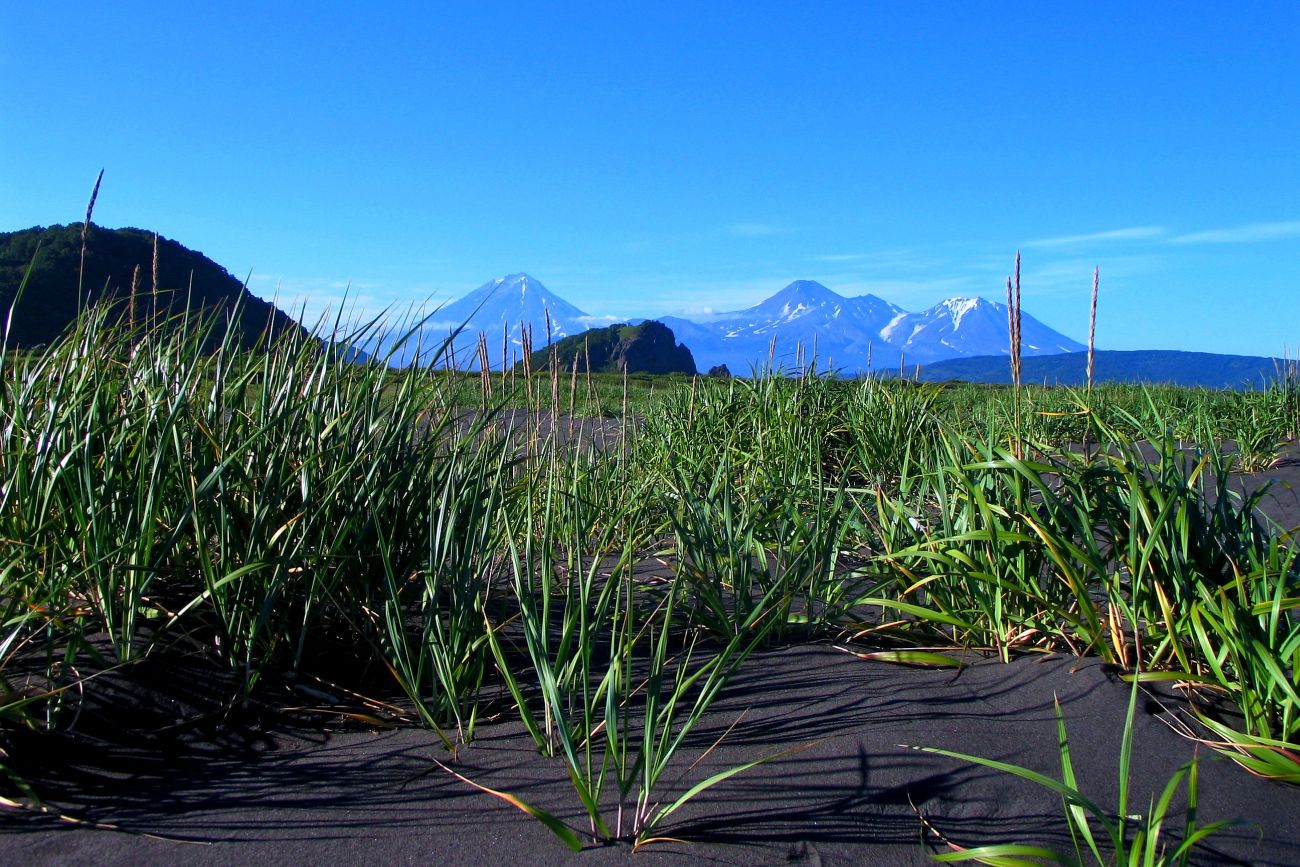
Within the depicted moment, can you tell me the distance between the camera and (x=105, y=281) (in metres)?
2.78

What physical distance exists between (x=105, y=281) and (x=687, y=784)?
225cm

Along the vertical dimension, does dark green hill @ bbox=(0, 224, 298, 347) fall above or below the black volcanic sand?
above

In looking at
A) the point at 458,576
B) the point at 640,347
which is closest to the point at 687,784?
the point at 458,576

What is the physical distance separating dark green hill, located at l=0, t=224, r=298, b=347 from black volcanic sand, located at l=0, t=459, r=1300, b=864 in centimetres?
111

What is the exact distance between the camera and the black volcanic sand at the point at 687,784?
4.82ft

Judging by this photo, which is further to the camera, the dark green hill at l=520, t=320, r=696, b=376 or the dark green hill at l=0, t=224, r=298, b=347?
the dark green hill at l=520, t=320, r=696, b=376

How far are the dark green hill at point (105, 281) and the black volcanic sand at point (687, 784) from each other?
3.63 ft

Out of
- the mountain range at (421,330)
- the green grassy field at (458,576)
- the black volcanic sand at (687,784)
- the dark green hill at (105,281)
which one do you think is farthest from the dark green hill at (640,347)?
the black volcanic sand at (687,784)

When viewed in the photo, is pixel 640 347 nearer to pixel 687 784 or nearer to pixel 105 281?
pixel 105 281

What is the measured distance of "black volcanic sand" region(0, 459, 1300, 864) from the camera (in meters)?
1.47

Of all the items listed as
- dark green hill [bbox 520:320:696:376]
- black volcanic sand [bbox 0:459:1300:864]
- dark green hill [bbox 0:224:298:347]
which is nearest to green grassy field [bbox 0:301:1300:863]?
black volcanic sand [bbox 0:459:1300:864]

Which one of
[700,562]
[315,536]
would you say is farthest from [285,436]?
[700,562]

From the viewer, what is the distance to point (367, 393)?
2305mm

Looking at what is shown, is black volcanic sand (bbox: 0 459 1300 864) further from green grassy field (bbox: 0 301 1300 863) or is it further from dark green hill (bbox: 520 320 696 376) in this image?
dark green hill (bbox: 520 320 696 376)
